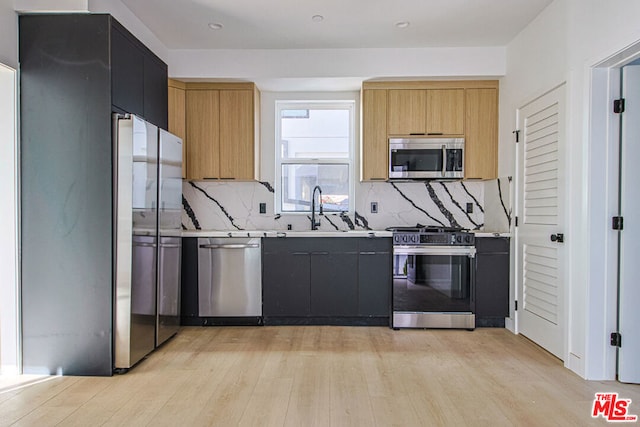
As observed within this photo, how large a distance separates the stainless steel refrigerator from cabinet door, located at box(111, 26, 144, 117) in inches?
7.5

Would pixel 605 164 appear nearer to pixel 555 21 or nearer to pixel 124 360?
pixel 555 21

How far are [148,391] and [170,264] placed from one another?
109 cm

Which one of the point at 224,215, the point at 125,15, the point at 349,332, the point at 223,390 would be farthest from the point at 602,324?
the point at 125,15

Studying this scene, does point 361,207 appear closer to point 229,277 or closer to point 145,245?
point 229,277

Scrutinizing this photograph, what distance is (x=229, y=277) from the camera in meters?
3.63

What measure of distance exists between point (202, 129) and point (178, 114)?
0.27 metres

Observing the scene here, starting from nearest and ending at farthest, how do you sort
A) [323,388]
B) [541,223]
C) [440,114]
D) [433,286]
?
[323,388] < [541,223] < [433,286] < [440,114]

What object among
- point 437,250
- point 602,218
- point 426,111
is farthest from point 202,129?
point 602,218

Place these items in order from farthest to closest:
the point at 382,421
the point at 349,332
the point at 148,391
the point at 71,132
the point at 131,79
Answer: the point at 349,332 → the point at 131,79 → the point at 71,132 → the point at 148,391 → the point at 382,421

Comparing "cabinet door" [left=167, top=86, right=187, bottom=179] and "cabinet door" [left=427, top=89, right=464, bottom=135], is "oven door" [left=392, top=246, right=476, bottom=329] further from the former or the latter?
"cabinet door" [left=167, top=86, right=187, bottom=179]

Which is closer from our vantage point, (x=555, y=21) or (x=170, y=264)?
(x=555, y=21)

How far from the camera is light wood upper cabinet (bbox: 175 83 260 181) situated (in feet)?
12.8

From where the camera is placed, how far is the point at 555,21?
2896 millimetres

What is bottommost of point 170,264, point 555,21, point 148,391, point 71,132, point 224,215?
point 148,391
